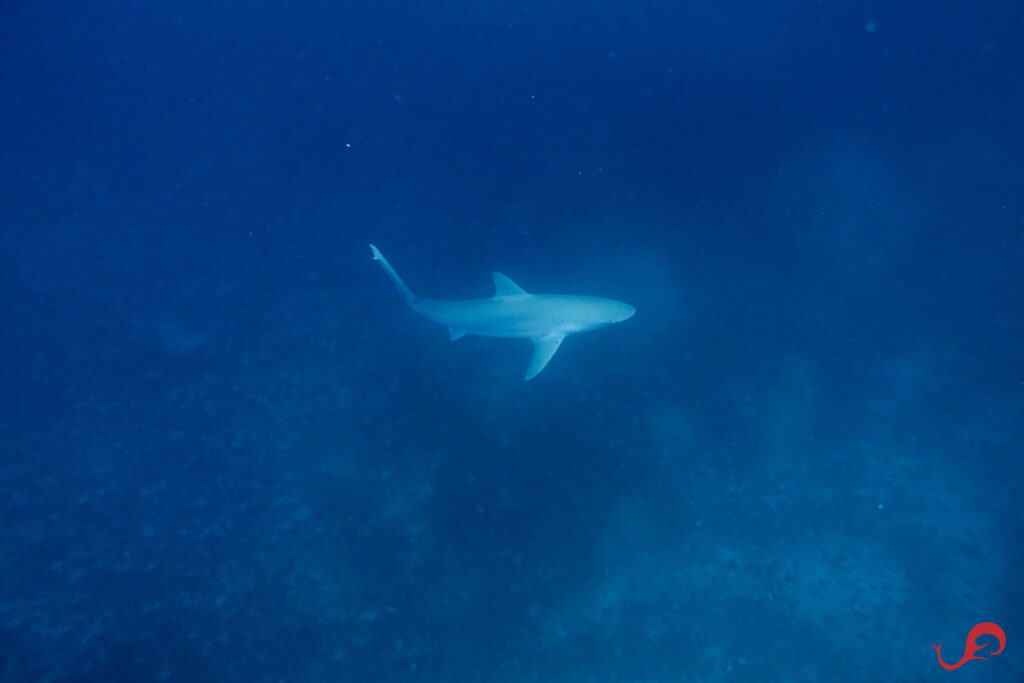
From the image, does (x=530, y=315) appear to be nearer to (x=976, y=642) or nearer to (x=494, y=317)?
(x=494, y=317)

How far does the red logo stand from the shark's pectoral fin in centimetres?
567

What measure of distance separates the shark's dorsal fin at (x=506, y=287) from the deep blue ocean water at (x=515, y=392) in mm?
1508

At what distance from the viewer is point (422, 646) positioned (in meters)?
5.17

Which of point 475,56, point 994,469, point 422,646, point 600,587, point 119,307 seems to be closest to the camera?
point 422,646

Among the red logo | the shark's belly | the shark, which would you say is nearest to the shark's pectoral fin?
the shark

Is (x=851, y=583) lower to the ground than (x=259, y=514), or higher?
lower

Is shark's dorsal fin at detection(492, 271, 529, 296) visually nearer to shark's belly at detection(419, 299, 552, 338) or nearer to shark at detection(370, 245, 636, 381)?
shark at detection(370, 245, 636, 381)

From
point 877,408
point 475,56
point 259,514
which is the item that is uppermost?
point 475,56

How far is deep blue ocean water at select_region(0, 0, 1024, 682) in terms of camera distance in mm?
5297

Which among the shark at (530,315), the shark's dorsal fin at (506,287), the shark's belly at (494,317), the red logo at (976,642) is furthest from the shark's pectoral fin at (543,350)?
the red logo at (976,642)

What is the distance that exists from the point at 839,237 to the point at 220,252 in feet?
47.0

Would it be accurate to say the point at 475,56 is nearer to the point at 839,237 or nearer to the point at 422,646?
the point at 839,237

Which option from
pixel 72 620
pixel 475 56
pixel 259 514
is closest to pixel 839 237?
pixel 259 514

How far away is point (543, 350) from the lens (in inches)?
280
